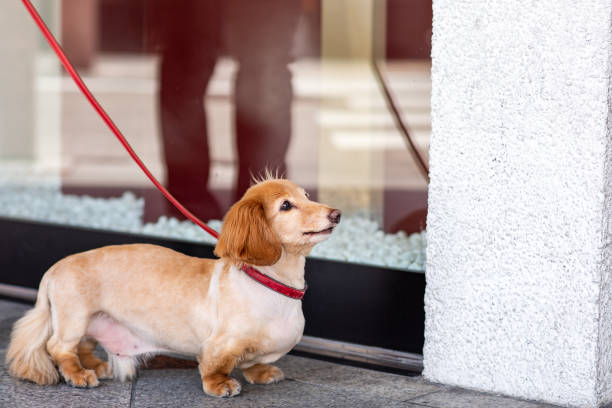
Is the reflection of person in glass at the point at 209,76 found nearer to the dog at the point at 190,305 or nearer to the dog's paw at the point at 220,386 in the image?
the dog at the point at 190,305

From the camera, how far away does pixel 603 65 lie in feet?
11.1

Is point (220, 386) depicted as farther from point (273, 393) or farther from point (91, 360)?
point (91, 360)

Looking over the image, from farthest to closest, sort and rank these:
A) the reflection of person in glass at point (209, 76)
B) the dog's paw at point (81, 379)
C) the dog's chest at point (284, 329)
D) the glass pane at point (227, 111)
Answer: the reflection of person in glass at point (209, 76) < the glass pane at point (227, 111) < the dog's paw at point (81, 379) < the dog's chest at point (284, 329)

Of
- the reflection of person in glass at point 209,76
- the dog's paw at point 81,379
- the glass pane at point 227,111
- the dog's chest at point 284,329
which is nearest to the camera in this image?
the dog's chest at point 284,329

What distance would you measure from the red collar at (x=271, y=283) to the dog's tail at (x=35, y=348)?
88 cm

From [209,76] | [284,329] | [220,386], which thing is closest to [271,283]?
[284,329]

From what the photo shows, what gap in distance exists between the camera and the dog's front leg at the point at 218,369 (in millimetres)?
3539

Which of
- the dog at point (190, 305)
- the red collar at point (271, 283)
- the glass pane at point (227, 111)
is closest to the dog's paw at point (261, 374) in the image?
the dog at point (190, 305)

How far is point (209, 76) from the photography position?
17.2 ft

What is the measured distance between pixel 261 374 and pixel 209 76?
2.00 meters

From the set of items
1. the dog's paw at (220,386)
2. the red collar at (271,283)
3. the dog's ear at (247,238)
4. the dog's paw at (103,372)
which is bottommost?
the dog's paw at (103,372)

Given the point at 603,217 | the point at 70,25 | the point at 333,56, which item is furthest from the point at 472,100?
the point at 70,25

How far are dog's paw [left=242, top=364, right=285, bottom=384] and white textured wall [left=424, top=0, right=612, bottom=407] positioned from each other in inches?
25.9

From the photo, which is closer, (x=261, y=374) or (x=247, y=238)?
(x=247, y=238)
